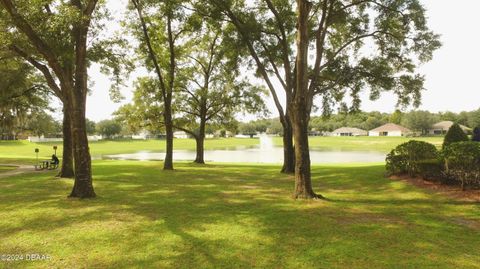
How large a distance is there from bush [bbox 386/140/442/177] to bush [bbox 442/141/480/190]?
138cm

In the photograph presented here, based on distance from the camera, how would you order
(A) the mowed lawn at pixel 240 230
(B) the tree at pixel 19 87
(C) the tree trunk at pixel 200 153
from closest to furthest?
(A) the mowed lawn at pixel 240 230 < (B) the tree at pixel 19 87 < (C) the tree trunk at pixel 200 153

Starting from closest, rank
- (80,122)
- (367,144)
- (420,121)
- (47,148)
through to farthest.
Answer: (80,122) → (47,148) → (367,144) → (420,121)

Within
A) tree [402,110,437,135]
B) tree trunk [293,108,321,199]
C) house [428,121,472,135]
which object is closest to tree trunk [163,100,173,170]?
tree trunk [293,108,321,199]

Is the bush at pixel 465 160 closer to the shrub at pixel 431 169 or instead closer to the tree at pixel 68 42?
the shrub at pixel 431 169

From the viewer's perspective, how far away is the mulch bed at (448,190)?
11675 millimetres

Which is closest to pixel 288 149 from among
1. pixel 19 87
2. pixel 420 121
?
pixel 19 87

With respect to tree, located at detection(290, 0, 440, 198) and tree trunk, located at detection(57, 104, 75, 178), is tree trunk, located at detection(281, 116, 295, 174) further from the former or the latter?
tree trunk, located at detection(57, 104, 75, 178)

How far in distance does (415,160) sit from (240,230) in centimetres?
1144

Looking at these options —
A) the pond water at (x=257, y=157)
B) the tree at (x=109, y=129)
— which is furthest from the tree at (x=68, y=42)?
the tree at (x=109, y=129)

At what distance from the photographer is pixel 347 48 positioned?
78.0 feet

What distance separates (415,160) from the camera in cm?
1600

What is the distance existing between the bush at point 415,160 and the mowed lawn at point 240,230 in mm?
1551

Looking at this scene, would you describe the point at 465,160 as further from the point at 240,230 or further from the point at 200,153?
the point at 200,153

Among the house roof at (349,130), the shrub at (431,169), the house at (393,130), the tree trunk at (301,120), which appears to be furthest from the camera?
the house roof at (349,130)
